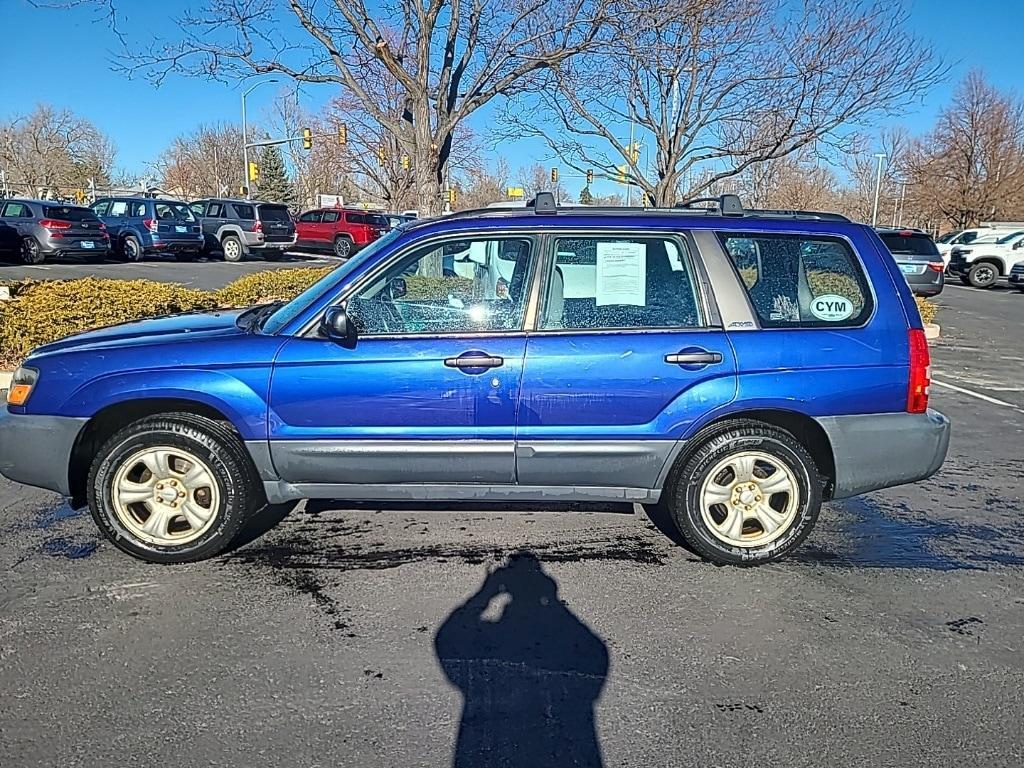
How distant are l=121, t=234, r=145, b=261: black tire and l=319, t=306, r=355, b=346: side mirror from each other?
22961 mm

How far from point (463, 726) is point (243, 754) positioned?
0.72 m

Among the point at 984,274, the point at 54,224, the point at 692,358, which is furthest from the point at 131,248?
the point at 984,274

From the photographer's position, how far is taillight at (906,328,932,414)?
380 cm

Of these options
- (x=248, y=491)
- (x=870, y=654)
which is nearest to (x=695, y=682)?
(x=870, y=654)

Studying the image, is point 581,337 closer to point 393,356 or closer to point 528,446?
point 528,446

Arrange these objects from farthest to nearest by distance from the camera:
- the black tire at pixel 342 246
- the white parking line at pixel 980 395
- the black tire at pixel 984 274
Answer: the black tire at pixel 342 246 < the black tire at pixel 984 274 < the white parking line at pixel 980 395

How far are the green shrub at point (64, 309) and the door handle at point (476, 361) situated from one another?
517cm

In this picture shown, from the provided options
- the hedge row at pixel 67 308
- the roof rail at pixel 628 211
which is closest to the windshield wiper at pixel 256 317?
the roof rail at pixel 628 211

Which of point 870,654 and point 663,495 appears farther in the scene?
point 663,495

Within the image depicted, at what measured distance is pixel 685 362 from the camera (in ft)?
12.0

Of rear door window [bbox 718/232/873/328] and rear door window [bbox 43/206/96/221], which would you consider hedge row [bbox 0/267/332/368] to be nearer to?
rear door window [bbox 718/232/873/328]

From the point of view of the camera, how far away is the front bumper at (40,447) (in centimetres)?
373

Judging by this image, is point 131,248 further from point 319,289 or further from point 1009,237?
point 1009,237

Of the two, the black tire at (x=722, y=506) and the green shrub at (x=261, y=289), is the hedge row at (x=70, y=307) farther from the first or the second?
the black tire at (x=722, y=506)
